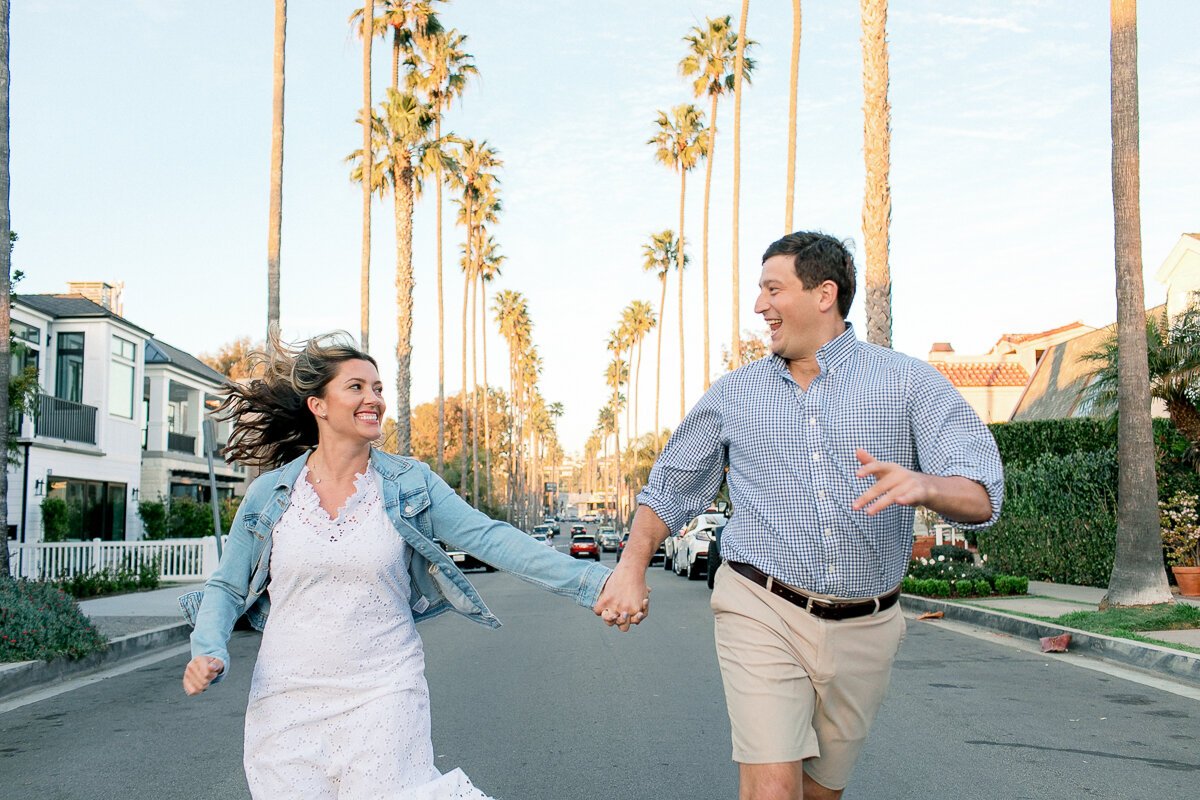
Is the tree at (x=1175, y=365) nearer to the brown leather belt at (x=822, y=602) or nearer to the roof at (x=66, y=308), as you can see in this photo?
the brown leather belt at (x=822, y=602)

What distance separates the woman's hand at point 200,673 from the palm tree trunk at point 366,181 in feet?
81.1

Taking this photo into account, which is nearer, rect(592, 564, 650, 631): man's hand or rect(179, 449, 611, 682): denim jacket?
rect(179, 449, 611, 682): denim jacket

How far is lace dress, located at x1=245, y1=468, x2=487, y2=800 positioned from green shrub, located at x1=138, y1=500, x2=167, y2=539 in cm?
3177

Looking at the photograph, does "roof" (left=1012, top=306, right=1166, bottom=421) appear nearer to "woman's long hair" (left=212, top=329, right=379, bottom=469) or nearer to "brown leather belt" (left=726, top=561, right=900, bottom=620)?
"brown leather belt" (left=726, top=561, right=900, bottom=620)

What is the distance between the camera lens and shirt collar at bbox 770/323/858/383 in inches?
153

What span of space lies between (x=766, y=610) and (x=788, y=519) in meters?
0.29

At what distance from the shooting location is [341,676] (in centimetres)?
345

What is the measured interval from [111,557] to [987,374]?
98.4ft

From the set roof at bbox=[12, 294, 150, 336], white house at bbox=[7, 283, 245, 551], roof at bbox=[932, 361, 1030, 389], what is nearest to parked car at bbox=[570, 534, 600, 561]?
roof at bbox=[932, 361, 1030, 389]

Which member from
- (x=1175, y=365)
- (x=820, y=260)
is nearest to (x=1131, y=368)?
(x=1175, y=365)

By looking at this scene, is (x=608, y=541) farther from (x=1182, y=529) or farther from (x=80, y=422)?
(x=1182, y=529)

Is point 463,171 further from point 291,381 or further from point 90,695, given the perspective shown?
point 291,381

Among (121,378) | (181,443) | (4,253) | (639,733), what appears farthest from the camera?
(181,443)

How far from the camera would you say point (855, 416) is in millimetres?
3760
